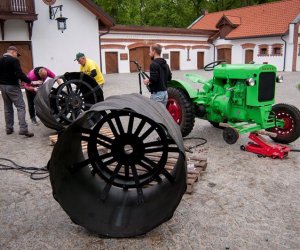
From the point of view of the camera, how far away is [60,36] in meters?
17.5

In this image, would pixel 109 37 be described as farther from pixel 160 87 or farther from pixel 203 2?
pixel 203 2

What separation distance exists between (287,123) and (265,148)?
3.03ft

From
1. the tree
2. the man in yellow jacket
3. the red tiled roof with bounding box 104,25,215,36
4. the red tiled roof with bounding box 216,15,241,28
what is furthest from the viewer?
the tree

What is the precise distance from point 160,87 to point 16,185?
288 cm

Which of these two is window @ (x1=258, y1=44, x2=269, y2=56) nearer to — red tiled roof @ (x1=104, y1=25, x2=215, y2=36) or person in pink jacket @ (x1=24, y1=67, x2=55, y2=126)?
red tiled roof @ (x1=104, y1=25, x2=215, y2=36)

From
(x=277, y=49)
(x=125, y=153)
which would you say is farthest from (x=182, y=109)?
(x=277, y=49)

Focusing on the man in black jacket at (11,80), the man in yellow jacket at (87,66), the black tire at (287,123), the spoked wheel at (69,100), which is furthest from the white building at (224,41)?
the black tire at (287,123)

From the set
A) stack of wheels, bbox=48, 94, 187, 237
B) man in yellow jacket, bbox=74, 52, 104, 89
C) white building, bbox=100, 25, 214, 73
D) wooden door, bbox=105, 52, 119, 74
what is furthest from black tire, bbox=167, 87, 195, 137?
wooden door, bbox=105, 52, 119, 74

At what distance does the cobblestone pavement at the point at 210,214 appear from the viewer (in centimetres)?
309

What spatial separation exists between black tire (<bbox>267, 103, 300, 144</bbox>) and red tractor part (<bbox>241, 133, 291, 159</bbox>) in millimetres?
563

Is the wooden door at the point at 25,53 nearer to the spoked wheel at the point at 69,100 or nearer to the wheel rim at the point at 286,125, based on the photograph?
the spoked wheel at the point at 69,100

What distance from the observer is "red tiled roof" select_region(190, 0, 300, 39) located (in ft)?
92.6

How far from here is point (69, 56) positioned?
18.0m

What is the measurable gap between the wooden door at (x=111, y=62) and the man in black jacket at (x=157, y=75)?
2108 centimetres
